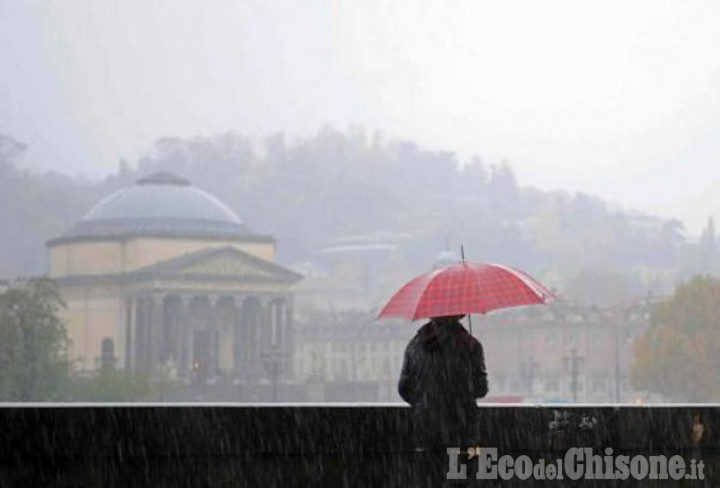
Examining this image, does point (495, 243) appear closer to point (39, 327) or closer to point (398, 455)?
point (39, 327)

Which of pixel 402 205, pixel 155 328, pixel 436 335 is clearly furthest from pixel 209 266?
pixel 436 335

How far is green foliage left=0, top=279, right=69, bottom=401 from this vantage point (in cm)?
8431

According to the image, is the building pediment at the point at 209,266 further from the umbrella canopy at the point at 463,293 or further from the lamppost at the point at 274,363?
the umbrella canopy at the point at 463,293

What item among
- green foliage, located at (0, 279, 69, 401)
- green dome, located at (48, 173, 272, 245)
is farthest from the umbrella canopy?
green dome, located at (48, 173, 272, 245)

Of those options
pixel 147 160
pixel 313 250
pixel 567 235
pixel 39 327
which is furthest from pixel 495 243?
pixel 39 327

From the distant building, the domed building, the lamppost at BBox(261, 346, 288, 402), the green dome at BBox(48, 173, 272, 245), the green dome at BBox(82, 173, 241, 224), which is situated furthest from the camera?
the green dome at BBox(82, 173, 241, 224)

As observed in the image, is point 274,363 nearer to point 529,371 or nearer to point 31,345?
point 529,371

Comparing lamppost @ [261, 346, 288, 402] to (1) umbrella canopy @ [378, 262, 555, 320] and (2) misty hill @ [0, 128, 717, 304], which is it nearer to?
(2) misty hill @ [0, 128, 717, 304]

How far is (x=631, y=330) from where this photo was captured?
111062 mm

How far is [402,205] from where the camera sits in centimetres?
15175

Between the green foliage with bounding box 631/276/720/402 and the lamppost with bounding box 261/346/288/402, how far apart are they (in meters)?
23.5

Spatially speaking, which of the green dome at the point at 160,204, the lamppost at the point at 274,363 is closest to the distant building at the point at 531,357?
the lamppost at the point at 274,363

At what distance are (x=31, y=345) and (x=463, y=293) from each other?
8044 cm

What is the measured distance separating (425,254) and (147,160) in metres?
26.9
